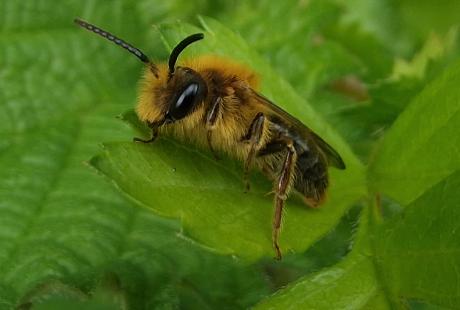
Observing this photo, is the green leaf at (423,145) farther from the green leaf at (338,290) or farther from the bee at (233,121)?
the green leaf at (338,290)

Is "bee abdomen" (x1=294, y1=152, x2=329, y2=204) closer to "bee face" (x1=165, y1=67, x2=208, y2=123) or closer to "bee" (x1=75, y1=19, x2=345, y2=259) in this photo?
"bee" (x1=75, y1=19, x2=345, y2=259)

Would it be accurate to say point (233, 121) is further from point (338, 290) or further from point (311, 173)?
point (338, 290)

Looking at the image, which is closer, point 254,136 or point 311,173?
point 254,136

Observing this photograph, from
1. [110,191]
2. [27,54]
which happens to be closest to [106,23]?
[27,54]

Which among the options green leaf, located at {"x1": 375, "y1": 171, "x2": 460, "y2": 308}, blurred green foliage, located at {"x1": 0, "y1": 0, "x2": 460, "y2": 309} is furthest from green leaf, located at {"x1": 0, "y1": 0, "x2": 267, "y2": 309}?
→ green leaf, located at {"x1": 375, "y1": 171, "x2": 460, "y2": 308}

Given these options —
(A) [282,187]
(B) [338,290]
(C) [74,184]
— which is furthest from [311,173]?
(C) [74,184]
